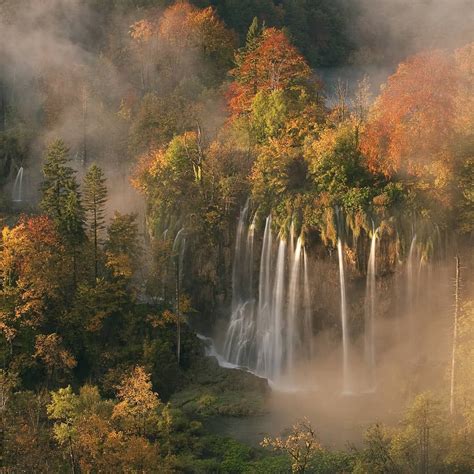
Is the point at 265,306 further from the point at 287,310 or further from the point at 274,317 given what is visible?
the point at 287,310

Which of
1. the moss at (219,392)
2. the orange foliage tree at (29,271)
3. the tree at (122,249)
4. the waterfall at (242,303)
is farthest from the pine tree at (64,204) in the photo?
the waterfall at (242,303)

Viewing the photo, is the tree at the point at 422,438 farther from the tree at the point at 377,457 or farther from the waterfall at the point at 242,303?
the waterfall at the point at 242,303

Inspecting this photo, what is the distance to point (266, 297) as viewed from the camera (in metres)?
47.8

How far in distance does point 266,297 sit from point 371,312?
7607mm

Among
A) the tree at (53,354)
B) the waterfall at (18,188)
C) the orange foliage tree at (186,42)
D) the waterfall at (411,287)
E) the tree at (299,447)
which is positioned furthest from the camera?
the orange foliage tree at (186,42)

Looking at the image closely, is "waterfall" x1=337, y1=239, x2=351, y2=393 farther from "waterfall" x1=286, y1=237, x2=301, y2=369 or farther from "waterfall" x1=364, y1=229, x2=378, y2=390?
"waterfall" x1=286, y1=237, x2=301, y2=369

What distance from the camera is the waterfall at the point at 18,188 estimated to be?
69088 mm

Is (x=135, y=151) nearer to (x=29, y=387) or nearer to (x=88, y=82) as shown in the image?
(x=88, y=82)

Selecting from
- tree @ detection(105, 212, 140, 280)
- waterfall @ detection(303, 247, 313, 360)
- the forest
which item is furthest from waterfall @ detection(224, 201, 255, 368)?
tree @ detection(105, 212, 140, 280)

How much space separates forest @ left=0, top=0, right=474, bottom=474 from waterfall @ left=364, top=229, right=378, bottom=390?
0.09 m

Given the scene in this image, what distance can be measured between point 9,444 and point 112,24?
219 ft

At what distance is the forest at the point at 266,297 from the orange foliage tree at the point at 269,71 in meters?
0.21

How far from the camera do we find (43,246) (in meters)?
44.3

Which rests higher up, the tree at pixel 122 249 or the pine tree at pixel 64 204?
the pine tree at pixel 64 204
